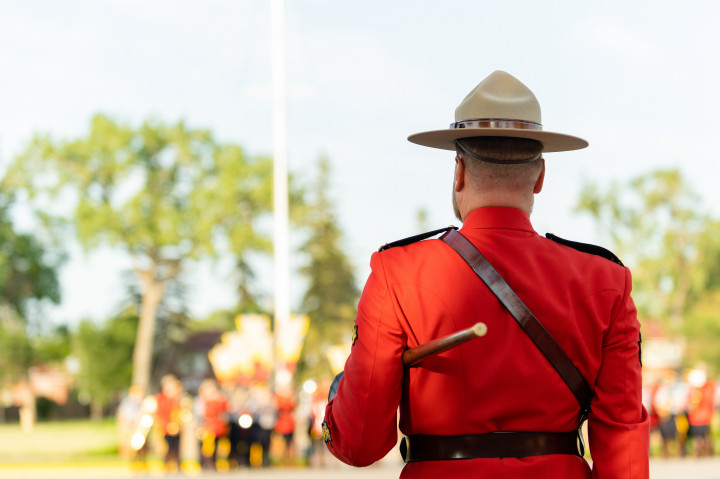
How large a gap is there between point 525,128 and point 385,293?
0.50 m

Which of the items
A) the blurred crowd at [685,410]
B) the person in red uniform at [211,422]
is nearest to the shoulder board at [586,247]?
the person in red uniform at [211,422]

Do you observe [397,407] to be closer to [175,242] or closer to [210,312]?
[175,242]

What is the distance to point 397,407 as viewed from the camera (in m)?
2.28

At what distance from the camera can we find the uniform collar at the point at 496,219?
242 cm

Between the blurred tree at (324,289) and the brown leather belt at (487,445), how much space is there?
59227 millimetres

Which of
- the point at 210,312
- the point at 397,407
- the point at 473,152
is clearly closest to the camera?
the point at 397,407

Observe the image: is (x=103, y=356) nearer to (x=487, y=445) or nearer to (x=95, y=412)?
(x=95, y=412)

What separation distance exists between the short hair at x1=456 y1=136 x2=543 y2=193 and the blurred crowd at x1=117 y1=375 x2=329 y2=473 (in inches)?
730

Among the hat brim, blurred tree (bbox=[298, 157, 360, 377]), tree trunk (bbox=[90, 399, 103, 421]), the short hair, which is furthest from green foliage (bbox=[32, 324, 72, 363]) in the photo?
the short hair

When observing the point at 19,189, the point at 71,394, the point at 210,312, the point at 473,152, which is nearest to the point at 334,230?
the point at 19,189

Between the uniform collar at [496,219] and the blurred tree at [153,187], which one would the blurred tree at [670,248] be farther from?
the uniform collar at [496,219]

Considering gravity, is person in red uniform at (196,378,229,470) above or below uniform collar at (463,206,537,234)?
below

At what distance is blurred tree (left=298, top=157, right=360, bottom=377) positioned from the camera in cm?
6266

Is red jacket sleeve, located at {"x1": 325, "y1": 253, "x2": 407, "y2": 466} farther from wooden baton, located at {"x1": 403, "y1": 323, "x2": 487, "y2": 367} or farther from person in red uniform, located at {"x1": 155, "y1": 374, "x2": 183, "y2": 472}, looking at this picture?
person in red uniform, located at {"x1": 155, "y1": 374, "x2": 183, "y2": 472}
